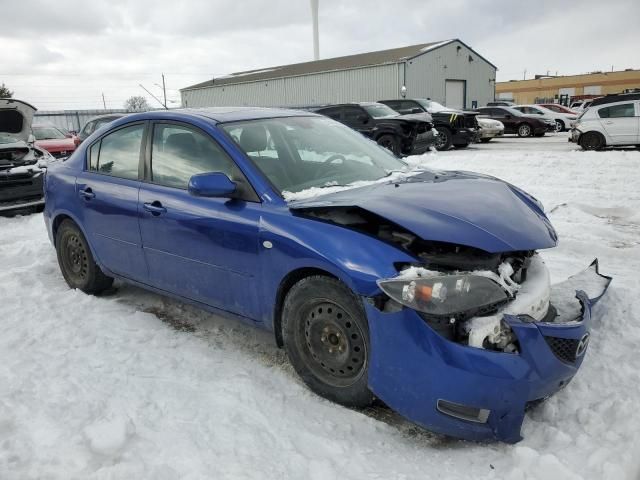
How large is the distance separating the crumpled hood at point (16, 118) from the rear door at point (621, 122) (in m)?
13.7

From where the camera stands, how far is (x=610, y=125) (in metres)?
14.4

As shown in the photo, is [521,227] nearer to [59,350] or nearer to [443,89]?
[59,350]

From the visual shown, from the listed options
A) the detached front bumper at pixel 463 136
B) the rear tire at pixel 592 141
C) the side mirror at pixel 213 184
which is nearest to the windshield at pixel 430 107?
the detached front bumper at pixel 463 136

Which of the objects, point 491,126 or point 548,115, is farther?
point 548,115

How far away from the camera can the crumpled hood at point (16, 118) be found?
26.4 ft

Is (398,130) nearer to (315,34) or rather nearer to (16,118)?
(16,118)

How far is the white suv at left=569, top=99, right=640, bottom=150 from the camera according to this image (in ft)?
46.2

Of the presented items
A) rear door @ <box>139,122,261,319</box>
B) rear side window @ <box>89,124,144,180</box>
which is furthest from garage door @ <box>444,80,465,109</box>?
rear door @ <box>139,122,261,319</box>

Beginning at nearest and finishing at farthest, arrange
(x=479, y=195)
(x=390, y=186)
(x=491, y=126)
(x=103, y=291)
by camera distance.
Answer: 1. (x=479, y=195)
2. (x=390, y=186)
3. (x=103, y=291)
4. (x=491, y=126)

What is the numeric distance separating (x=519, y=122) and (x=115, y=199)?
21.9 metres

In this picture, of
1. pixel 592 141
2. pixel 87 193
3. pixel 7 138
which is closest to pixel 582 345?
pixel 87 193

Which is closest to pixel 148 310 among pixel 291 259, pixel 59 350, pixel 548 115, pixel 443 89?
pixel 59 350

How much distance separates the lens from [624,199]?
25.0 feet

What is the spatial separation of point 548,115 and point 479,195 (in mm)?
23367
